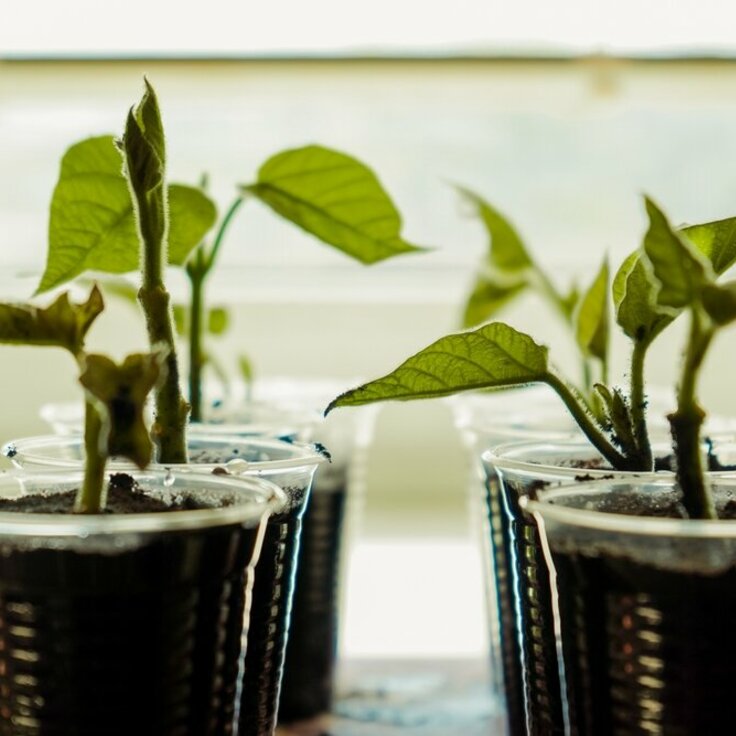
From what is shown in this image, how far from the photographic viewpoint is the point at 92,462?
345mm

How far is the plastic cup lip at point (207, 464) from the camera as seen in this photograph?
0.41 m

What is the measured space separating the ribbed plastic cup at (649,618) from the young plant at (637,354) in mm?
44

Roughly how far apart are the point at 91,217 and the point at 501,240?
1.05 feet

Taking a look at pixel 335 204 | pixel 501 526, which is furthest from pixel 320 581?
pixel 335 204

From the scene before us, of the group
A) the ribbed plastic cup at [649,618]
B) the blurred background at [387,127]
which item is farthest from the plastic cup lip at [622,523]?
the blurred background at [387,127]

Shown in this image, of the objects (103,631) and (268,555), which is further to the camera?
(268,555)

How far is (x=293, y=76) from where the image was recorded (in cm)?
110

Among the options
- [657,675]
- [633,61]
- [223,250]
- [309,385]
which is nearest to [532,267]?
[309,385]

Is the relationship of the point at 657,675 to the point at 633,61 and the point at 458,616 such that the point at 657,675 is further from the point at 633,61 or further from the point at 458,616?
the point at 633,61

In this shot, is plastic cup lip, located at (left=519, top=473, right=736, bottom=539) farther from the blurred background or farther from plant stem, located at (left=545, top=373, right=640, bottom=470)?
the blurred background

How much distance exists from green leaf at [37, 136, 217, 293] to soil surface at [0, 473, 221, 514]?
12 centimetres

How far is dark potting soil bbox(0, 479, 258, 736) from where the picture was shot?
1.04ft

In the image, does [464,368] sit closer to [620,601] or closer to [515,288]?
[620,601]

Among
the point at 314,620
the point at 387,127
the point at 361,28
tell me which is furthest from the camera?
the point at 387,127
